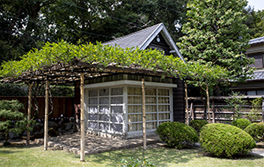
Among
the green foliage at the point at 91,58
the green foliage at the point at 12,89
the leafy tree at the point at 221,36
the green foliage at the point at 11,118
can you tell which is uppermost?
the leafy tree at the point at 221,36

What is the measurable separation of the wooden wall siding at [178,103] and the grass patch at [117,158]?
4.16 m

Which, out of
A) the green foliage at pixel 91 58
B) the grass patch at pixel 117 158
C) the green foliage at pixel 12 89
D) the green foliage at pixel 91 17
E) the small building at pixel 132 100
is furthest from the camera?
the green foliage at pixel 91 17

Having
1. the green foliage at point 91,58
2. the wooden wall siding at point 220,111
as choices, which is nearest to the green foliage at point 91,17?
the green foliage at point 91,58

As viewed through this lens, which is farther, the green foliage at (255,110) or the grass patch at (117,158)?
the green foliage at (255,110)

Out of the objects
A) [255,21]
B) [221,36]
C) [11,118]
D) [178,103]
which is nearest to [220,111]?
[178,103]

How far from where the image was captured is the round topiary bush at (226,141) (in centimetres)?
579

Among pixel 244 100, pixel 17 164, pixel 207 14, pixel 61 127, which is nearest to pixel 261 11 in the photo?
pixel 207 14

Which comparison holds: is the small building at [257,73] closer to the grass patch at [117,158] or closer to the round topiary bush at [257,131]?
the round topiary bush at [257,131]

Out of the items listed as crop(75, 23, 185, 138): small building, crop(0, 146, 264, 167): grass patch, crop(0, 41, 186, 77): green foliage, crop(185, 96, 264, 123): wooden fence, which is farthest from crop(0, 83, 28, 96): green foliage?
crop(185, 96, 264, 123): wooden fence

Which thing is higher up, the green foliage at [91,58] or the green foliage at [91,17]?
the green foliage at [91,17]

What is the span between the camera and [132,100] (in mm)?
9125

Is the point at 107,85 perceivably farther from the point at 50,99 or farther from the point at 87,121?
the point at 50,99

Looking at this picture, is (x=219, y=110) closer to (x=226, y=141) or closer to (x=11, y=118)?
(x=226, y=141)

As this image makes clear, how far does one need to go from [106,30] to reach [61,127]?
15.0 metres
